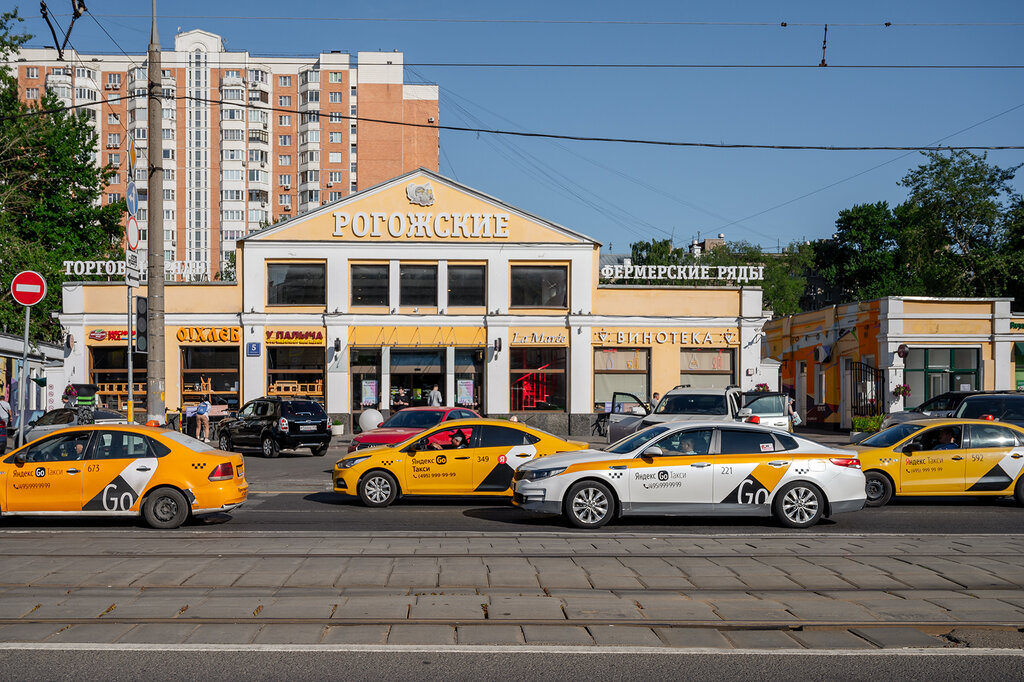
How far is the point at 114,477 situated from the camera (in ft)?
43.2

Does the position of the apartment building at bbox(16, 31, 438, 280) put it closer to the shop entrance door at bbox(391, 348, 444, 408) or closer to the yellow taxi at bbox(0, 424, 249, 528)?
the shop entrance door at bbox(391, 348, 444, 408)

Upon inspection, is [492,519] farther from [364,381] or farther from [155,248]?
[364,381]

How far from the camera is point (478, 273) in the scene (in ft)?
125

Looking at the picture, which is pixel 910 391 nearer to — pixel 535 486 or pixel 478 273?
pixel 478 273

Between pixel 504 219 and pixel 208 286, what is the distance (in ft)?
38.4

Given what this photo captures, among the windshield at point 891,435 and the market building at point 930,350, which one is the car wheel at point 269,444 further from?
the market building at point 930,350

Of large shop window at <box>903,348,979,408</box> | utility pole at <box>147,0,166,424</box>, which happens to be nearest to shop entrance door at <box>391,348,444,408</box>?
utility pole at <box>147,0,166,424</box>

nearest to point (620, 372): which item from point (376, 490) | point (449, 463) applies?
point (449, 463)

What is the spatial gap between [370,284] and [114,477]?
25.0 meters

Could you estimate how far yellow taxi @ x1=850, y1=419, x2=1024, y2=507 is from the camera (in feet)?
Answer: 53.3

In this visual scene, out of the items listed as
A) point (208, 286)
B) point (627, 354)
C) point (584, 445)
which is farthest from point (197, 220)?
point (584, 445)

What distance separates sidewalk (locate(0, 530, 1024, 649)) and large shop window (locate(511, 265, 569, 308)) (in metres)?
26.0

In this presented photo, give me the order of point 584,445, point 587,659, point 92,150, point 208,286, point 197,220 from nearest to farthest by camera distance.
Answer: point 587,659 < point 584,445 < point 208,286 < point 92,150 < point 197,220

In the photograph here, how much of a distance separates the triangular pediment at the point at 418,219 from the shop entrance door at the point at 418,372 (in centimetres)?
441
